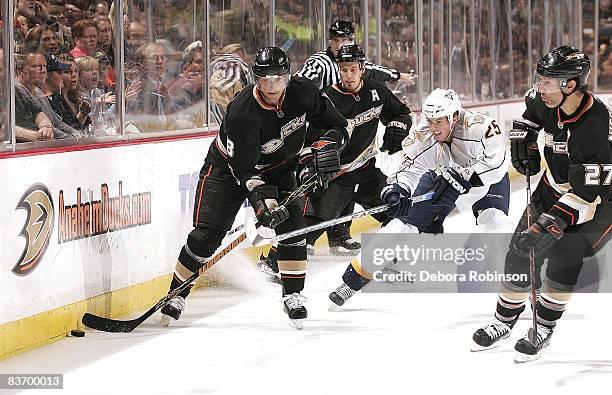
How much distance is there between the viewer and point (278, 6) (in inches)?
304

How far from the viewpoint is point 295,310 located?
519 cm

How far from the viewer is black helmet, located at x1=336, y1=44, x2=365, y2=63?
5.90m

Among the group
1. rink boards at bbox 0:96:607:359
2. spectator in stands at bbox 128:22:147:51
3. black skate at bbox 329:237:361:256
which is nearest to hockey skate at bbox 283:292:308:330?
rink boards at bbox 0:96:607:359

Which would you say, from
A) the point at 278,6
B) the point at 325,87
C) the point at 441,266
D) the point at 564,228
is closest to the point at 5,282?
the point at 564,228

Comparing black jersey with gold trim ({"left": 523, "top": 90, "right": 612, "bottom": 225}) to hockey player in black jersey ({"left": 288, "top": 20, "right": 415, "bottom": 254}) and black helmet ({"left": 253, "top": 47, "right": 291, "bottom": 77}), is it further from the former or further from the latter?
hockey player in black jersey ({"left": 288, "top": 20, "right": 415, "bottom": 254})

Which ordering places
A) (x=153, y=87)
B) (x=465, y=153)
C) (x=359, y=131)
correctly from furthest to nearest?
(x=359, y=131)
(x=153, y=87)
(x=465, y=153)

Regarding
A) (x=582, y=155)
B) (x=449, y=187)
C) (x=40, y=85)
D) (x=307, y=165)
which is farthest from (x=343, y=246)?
(x=582, y=155)

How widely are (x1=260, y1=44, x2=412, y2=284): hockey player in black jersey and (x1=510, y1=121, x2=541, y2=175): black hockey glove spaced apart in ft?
4.99

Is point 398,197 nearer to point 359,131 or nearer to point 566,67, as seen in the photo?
point 359,131

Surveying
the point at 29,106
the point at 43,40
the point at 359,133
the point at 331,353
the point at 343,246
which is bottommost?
the point at 343,246

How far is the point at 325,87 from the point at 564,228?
8.41ft

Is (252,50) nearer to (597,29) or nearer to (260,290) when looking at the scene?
(260,290)

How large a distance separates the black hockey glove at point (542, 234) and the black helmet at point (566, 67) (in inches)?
18.0

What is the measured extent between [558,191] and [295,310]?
127 centimetres
